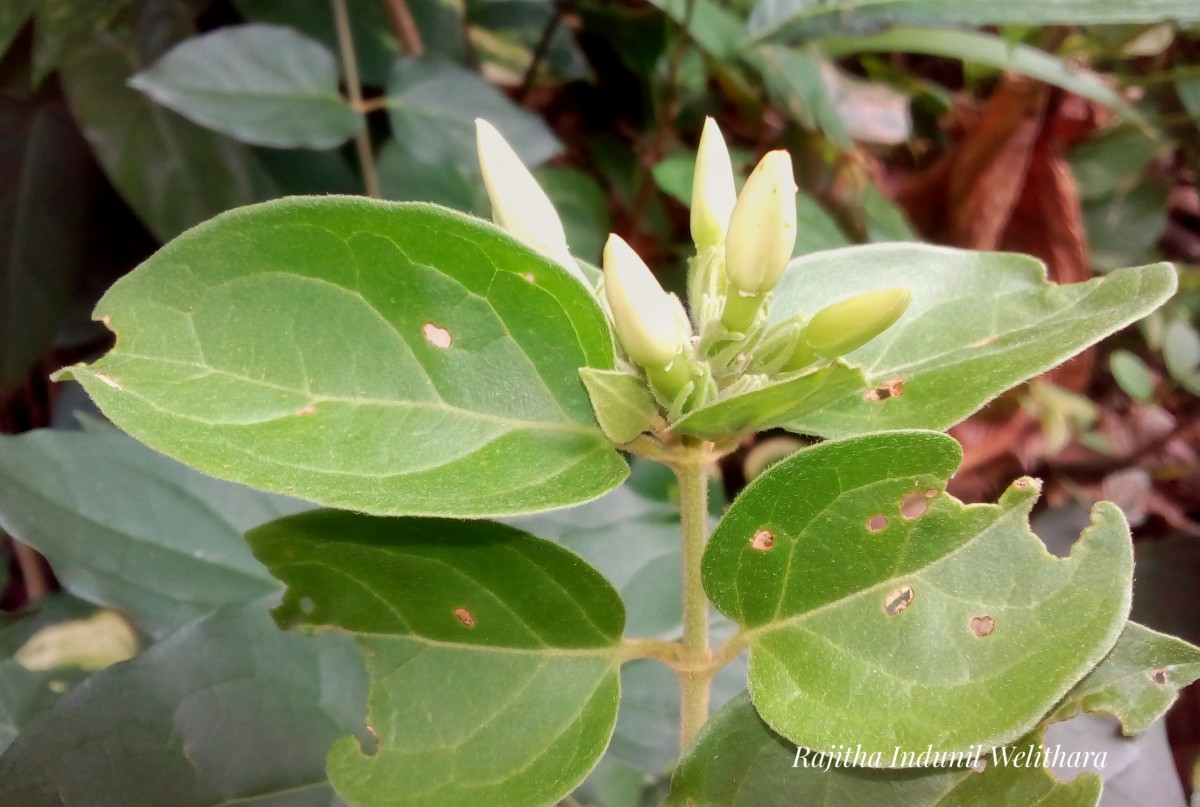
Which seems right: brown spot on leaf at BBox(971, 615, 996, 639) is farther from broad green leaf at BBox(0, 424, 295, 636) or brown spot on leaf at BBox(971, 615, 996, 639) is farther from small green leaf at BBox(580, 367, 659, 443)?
broad green leaf at BBox(0, 424, 295, 636)

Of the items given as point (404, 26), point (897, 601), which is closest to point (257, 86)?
point (404, 26)

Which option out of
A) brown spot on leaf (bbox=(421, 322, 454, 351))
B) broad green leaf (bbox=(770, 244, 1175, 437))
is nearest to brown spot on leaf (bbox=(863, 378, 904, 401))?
broad green leaf (bbox=(770, 244, 1175, 437))

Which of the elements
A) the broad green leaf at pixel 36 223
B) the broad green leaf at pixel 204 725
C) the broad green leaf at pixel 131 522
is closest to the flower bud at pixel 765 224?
the broad green leaf at pixel 204 725

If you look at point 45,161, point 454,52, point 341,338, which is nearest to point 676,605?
point 341,338

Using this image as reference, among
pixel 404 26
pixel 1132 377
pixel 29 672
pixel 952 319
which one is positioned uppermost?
pixel 404 26

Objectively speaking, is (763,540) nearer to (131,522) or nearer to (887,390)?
(887,390)
